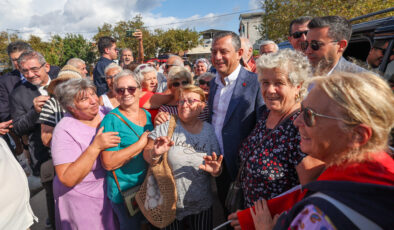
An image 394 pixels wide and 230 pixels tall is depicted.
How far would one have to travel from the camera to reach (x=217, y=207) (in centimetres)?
358

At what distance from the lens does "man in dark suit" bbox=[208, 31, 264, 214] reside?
2244mm

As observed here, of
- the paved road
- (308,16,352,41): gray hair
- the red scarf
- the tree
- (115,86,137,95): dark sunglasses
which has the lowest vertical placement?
the paved road

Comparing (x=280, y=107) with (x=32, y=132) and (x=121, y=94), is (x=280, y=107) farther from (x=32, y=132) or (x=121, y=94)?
(x=32, y=132)

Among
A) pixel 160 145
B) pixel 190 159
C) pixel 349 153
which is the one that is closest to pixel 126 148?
pixel 160 145

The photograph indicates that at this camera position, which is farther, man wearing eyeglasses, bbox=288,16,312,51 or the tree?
the tree

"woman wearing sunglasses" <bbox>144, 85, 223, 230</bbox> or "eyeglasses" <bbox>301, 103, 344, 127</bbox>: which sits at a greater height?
"eyeglasses" <bbox>301, 103, 344, 127</bbox>

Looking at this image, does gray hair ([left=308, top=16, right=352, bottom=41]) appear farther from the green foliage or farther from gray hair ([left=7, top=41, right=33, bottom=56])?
the green foliage

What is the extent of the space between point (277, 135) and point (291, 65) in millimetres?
590

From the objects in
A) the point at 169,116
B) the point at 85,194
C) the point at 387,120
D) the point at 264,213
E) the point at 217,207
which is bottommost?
the point at 217,207

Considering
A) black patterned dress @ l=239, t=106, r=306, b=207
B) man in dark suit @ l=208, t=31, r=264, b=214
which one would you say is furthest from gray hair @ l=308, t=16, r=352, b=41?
black patterned dress @ l=239, t=106, r=306, b=207

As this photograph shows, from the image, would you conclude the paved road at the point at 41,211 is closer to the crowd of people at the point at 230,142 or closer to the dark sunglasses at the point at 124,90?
the crowd of people at the point at 230,142

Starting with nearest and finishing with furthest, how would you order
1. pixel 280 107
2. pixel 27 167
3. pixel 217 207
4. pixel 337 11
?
pixel 280 107
pixel 27 167
pixel 217 207
pixel 337 11

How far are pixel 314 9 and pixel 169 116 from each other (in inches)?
477

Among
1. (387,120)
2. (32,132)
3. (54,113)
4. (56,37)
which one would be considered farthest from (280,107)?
(56,37)
